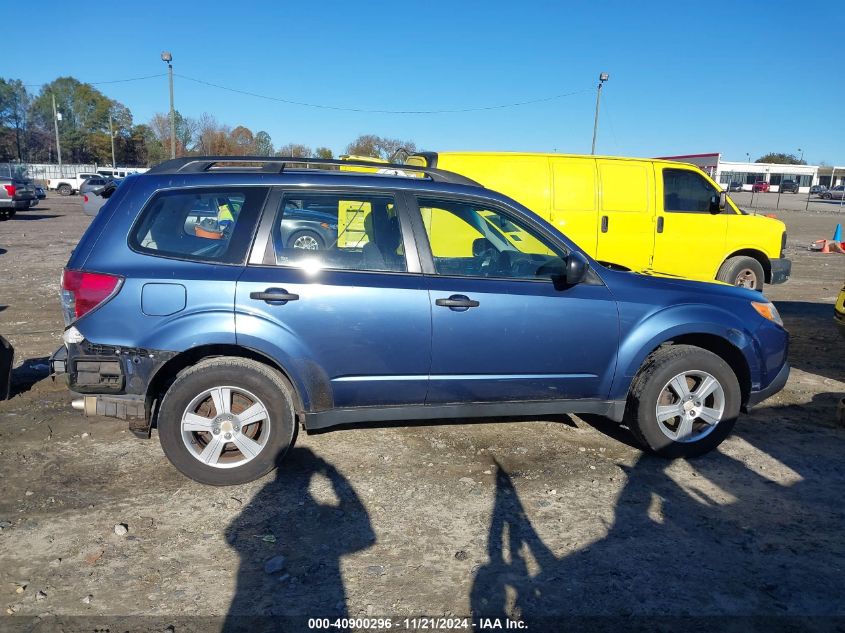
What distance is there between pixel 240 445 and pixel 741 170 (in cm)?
7876

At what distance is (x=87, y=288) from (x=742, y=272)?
8.82 meters

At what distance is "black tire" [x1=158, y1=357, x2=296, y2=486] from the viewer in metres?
3.68

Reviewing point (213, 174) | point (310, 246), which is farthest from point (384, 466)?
point (213, 174)

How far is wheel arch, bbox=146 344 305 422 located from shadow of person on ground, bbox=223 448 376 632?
0.48 m

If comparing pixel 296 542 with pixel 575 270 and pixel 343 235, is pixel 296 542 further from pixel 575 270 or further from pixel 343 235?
pixel 575 270

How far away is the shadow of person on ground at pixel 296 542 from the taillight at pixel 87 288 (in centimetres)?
147

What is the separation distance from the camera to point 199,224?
3893mm

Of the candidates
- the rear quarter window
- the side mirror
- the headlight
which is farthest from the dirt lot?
the rear quarter window

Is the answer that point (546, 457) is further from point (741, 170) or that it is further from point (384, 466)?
point (741, 170)

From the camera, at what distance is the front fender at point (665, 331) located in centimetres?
413

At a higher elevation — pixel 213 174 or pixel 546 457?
pixel 213 174

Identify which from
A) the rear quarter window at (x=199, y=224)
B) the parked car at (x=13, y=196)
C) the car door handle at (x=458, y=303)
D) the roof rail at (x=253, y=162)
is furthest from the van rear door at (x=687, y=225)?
the parked car at (x=13, y=196)

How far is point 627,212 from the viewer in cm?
837

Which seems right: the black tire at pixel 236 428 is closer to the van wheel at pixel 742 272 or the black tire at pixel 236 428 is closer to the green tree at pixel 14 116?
the van wheel at pixel 742 272
